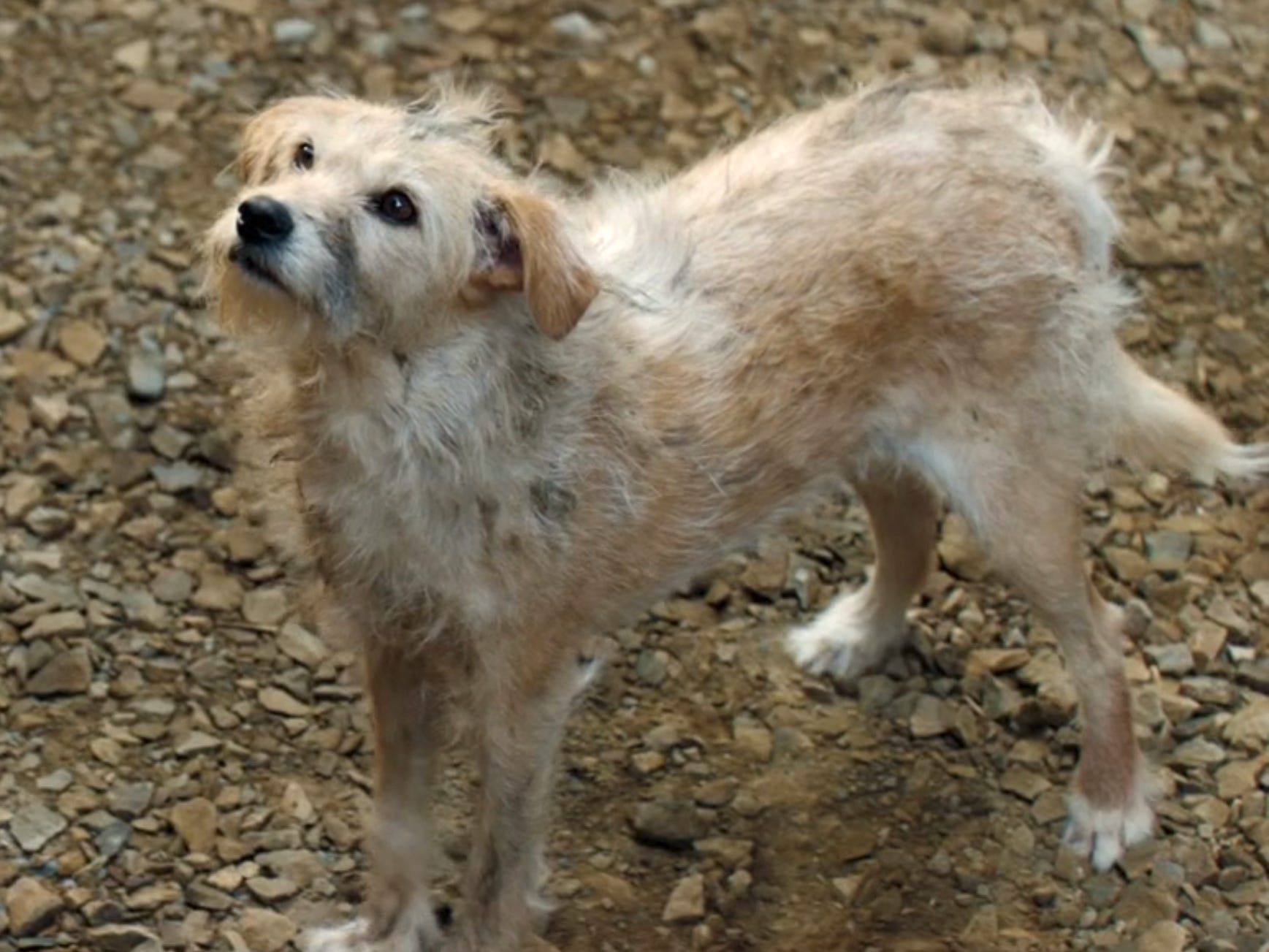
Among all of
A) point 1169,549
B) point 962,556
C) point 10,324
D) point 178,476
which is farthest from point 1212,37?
point 10,324

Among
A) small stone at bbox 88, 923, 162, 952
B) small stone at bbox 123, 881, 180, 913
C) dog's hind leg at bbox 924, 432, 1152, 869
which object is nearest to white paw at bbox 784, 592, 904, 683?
dog's hind leg at bbox 924, 432, 1152, 869

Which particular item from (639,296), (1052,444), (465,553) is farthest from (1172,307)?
(465,553)

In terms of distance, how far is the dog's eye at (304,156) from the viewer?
196 inches

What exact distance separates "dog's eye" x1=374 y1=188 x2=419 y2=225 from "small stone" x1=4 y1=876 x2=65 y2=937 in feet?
7.01

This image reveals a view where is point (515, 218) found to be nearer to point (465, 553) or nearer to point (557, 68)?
point (465, 553)

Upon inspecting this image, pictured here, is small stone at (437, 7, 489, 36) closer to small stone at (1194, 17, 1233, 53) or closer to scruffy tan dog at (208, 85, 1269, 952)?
Answer: small stone at (1194, 17, 1233, 53)

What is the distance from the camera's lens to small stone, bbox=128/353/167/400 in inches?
290

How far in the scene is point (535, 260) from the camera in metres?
4.85

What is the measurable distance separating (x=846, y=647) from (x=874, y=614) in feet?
0.43

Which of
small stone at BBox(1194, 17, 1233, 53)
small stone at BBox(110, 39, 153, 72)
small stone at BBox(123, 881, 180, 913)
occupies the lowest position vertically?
small stone at BBox(123, 881, 180, 913)

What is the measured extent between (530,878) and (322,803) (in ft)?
2.47

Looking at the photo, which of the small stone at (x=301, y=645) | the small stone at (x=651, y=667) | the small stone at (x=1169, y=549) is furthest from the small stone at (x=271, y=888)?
the small stone at (x=1169, y=549)

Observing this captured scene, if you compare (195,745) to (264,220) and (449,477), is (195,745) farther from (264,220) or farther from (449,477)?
(264,220)

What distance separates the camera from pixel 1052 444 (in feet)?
19.7
